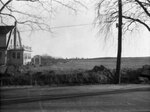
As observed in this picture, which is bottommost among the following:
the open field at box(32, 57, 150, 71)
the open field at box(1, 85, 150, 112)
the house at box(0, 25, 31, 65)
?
the open field at box(1, 85, 150, 112)

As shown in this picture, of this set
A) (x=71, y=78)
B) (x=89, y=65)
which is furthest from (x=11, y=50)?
(x=71, y=78)

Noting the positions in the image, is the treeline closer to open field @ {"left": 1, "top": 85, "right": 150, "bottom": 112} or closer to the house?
open field @ {"left": 1, "top": 85, "right": 150, "bottom": 112}

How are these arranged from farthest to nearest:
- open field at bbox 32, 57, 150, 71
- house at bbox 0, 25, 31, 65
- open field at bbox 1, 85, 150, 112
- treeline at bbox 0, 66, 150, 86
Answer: house at bbox 0, 25, 31, 65 → open field at bbox 32, 57, 150, 71 → treeline at bbox 0, 66, 150, 86 → open field at bbox 1, 85, 150, 112

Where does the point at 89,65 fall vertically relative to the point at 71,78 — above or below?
above

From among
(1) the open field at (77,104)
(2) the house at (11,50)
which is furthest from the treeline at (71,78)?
(2) the house at (11,50)

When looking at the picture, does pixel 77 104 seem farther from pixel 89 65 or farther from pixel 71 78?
pixel 89 65

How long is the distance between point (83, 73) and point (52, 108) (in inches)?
540

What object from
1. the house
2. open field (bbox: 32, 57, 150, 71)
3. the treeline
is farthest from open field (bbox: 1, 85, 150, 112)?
the house

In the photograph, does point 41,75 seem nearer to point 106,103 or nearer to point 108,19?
point 108,19

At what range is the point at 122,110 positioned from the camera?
9461 mm

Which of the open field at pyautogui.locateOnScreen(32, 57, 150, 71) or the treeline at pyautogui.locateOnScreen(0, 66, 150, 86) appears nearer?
the treeline at pyautogui.locateOnScreen(0, 66, 150, 86)

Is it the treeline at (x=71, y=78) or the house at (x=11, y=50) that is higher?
the house at (x=11, y=50)

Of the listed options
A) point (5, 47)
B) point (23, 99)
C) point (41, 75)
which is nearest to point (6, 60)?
point (5, 47)

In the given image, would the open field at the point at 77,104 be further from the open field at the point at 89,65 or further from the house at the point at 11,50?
the house at the point at 11,50
